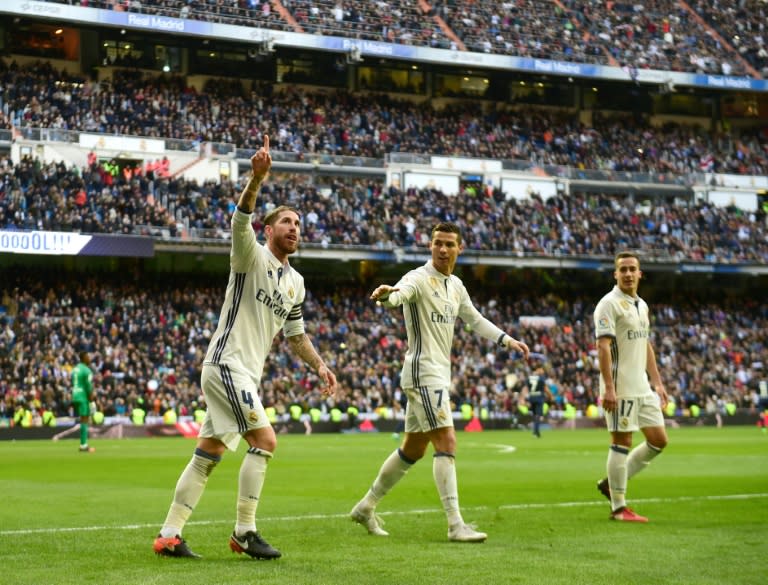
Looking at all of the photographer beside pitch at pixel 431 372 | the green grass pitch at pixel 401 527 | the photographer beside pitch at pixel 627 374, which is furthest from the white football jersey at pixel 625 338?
the photographer beside pitch at pixel 431 372

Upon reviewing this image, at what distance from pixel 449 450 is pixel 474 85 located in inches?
2140

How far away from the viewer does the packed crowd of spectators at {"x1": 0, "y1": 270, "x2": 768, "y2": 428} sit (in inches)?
1583

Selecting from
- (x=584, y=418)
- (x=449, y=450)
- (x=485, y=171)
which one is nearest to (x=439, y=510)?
(x=449, y=450)

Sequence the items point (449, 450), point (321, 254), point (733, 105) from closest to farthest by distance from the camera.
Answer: point (449, 450) < point (321, 254) < point (733, 105)

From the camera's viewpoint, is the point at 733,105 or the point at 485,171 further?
the point at 733,105

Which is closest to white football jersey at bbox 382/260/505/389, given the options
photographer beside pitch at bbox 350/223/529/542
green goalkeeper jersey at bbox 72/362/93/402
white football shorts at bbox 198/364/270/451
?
photographer beside pitch at bbox 350/223/529/542

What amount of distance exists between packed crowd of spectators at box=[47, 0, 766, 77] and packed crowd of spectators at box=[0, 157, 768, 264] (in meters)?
7.78

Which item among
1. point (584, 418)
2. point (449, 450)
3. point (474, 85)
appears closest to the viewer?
point (449, 450)

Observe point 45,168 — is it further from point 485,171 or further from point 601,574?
point 601,574

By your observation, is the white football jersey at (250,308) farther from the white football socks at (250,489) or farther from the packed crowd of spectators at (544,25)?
the packed crowd of spectators at (544,25)

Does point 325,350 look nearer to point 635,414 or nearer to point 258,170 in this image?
point 635,414

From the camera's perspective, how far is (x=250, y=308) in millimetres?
9125

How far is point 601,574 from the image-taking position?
322 inches

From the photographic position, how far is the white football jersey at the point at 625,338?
41.6 feet
